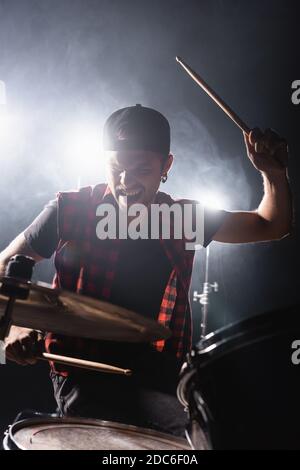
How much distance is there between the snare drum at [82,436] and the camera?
0.95 metres

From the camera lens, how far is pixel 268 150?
1338 mm

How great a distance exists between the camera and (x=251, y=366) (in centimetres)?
79

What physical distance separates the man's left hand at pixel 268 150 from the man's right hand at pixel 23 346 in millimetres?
800

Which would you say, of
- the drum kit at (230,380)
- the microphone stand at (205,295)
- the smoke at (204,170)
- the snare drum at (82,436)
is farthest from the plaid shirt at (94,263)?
the microphone stand at (205,295)

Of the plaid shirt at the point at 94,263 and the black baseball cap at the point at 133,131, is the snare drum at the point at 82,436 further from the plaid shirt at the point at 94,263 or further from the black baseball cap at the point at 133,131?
the black baseball cap at the point at 133,131

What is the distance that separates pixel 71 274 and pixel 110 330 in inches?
26.7

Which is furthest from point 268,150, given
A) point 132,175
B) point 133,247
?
point 133,247

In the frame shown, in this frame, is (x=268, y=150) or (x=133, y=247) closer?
(x=268, y=150)

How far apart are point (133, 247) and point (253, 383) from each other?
3.28 feet

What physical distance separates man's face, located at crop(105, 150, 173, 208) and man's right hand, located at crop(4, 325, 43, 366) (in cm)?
65

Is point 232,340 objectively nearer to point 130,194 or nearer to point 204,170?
point 130,194

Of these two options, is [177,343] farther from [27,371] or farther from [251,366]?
[27,371]
